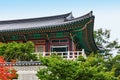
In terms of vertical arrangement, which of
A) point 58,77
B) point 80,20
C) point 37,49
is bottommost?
point 58,77

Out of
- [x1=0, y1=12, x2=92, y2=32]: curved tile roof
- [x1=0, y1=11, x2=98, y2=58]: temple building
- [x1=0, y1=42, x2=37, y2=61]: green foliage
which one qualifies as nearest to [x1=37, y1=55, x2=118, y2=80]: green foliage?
[x1=0, y1=42, x2=37, y2=61]: green foliage

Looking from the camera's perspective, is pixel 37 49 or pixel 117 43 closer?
pixel 37 49

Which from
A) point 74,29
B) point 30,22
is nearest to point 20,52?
point 74,29

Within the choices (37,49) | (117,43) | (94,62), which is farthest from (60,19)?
(117,43)

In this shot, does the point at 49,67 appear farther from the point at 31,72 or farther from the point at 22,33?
the point at 22,33

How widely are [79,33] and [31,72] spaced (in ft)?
18.1

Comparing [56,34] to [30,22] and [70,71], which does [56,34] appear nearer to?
[30,22]

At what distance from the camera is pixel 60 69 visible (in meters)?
13.0

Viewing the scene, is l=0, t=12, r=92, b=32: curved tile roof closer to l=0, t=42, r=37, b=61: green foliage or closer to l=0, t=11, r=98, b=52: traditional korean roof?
l=0, t=11, r=98, b=52: traditional korean roof

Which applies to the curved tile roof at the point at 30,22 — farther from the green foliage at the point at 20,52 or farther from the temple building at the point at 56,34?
the green foliage at the point at 20,52

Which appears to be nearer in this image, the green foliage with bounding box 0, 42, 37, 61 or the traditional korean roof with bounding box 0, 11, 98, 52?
the green foliage with bounding box 0, 42, 37, 61

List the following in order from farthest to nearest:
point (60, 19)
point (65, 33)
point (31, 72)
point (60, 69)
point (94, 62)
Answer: point (60, 19) → point (65, 33) → point (31, 72) → point (94, 62) → point (60, 69)

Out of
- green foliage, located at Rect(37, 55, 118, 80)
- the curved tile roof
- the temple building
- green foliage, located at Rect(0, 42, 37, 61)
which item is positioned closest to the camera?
green foliage, located at Rect(37, 55, 118, 80)

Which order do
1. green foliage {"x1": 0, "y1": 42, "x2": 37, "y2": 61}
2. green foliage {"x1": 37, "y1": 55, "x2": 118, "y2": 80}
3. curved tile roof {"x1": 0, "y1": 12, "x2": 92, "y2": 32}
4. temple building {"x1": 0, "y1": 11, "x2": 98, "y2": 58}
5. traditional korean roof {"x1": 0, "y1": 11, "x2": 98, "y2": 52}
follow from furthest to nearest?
1. curved tile roof {"x1": 0, "y1": 12, "x2": 92, "y2": 32}
2. temple building {"x1": 0, "y1": 11, "x2": 98, "y2": 58}
3. traditional korean roof {"x1": 0, "y1": 11, "x2": 98, "y2": 52}
4. green foliage {"x1": 0, "y1": 42, "x2": 37, "y2": 61}
5. green foliage {"x1": 37, "y1": 55, "x2": 118, "y2": 80}
